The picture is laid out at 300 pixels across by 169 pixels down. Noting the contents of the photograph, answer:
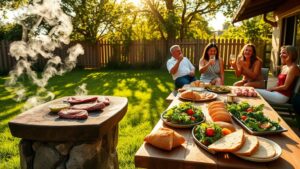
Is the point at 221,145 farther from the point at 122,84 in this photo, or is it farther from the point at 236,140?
the point at 122,84

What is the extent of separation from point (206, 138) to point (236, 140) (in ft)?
0.68

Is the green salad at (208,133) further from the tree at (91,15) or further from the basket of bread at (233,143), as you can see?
the tree at (91,15)

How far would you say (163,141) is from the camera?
1840mm

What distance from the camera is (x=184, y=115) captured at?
236cm

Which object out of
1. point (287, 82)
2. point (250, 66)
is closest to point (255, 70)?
point (250, 66)

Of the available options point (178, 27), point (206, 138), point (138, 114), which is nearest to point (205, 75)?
point (138, 114)

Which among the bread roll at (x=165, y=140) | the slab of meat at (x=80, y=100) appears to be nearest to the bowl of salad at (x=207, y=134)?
the bread roll at (x=165, y=140)

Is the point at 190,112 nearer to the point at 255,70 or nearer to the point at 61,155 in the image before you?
Result: the point at 61,155

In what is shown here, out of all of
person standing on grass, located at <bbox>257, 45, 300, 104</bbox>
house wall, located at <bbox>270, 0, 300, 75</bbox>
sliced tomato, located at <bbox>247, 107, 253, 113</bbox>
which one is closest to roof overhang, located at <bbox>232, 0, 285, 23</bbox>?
house wall, located at <bbox>270, 0, 300, 75</bbox>

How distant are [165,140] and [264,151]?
674 mm

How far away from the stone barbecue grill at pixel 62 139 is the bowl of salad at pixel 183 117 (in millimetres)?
544

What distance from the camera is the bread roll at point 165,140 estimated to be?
1825mm

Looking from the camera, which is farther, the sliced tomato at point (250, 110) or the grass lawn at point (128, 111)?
the grass lawn at point (128, 111)

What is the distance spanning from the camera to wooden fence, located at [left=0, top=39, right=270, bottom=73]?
512 inches
